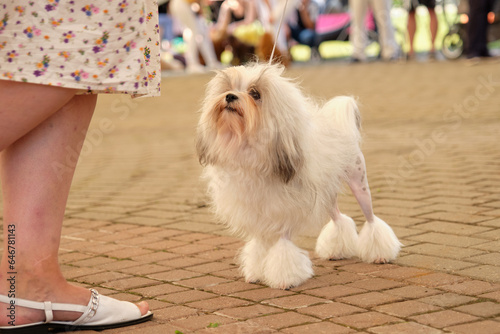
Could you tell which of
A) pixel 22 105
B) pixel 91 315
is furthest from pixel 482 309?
pixel 22 105

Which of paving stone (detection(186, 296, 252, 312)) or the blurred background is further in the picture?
the blurred background

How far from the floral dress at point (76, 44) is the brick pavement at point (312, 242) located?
3.52 ft

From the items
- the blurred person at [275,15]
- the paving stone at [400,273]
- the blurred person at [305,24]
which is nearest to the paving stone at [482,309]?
the paving stone at [400,273]

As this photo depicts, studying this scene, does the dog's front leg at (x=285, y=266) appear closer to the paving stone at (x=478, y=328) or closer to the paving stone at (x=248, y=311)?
the paving stone at (x=248, y=311)

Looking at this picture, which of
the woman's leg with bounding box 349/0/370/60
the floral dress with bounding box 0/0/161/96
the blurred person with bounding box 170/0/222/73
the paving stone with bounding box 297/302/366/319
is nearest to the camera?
the floral dress with bounding box 0/0/161/96

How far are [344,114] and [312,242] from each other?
3.11 ft

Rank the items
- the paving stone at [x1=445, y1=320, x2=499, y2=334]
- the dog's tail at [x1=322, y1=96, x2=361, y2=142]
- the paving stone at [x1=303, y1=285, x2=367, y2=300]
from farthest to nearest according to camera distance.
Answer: the dog's tail at [x1=322, y1=96, x2=361, y2=142]
the paving stone at [x1=303, y1=285, x2=367, y2=300]
the paving stone at [x1=445, y1=320, x2=499, y2=334]

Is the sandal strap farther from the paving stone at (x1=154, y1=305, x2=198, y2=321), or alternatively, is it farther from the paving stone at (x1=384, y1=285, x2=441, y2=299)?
the paving stone at (x1=384, y1=285, x2=441, y2=299)

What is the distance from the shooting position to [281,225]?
12.6 ft

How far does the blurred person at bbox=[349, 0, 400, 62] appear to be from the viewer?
15742 mm

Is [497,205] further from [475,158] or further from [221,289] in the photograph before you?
[221,289]

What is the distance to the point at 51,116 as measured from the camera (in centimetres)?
293

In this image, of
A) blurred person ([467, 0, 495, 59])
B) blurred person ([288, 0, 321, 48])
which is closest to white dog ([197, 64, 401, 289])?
blurred person ([467, 0, 495, 59])

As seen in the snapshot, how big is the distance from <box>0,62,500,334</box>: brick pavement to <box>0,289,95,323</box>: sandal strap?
0.24m
